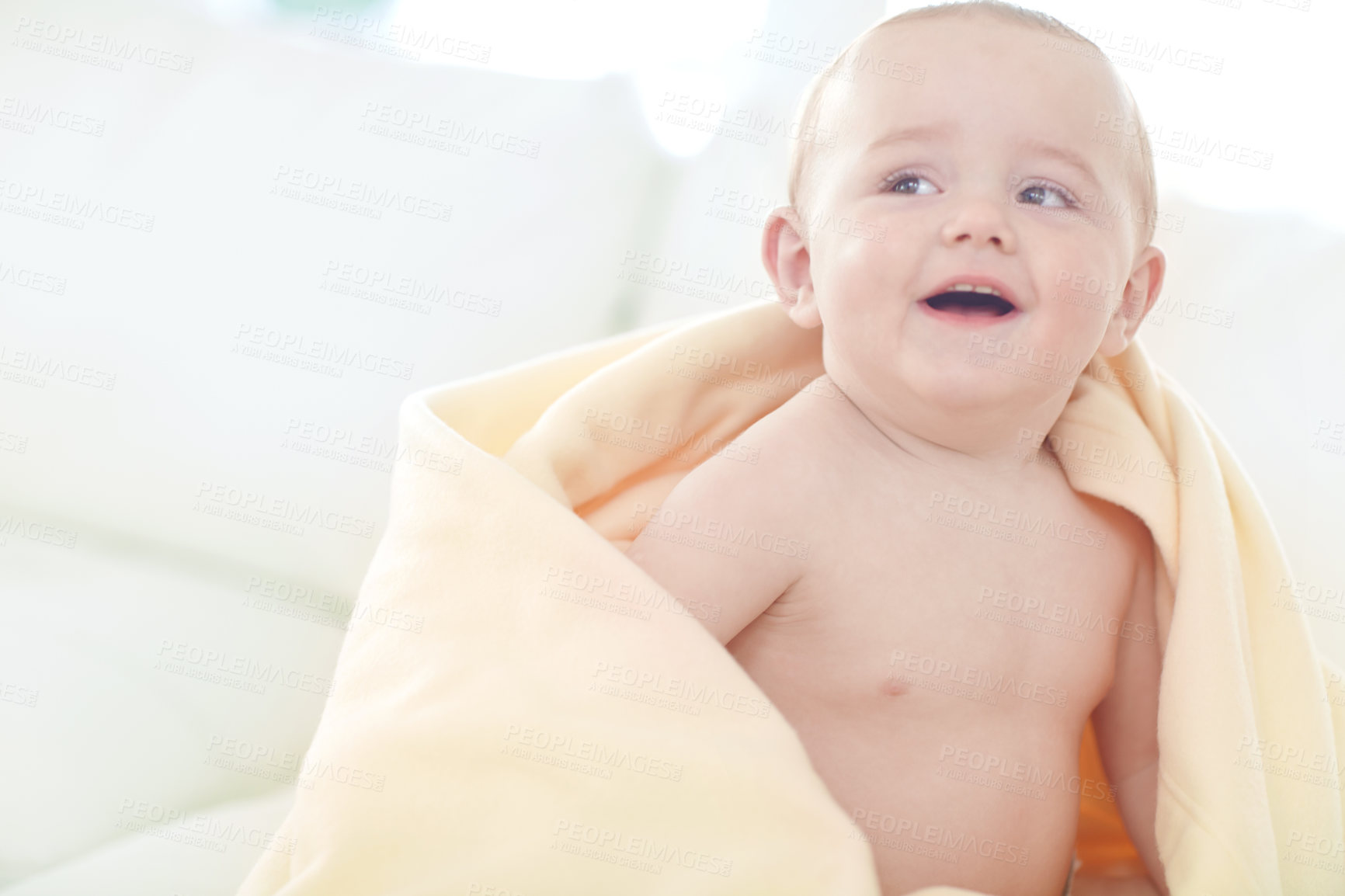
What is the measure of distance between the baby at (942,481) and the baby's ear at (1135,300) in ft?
0.17

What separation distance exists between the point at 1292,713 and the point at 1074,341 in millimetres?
378

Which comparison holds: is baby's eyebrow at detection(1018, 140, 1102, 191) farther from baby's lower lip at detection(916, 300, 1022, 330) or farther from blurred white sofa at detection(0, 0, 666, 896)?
blurred white sofa at detection(0, 0, 666, 896)

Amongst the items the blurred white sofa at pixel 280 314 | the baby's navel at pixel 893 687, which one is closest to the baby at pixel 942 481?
the baby's navel at pixel 893 687

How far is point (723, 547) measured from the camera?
0.86 m

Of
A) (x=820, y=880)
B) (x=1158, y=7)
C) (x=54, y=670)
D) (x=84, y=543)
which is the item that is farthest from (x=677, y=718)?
(x=1158, y=7)

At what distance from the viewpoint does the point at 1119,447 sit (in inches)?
40.2

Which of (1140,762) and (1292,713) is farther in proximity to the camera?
(1140,762)

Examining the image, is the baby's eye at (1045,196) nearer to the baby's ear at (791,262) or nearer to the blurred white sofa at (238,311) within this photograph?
the baby's ear at (791,262)

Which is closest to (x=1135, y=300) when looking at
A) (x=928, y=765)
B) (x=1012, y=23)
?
(x=1012, y=23)

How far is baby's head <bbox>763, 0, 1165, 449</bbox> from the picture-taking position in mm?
879

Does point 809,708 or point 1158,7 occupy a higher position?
point 1158,7

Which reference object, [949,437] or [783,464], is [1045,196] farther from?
[783,464]

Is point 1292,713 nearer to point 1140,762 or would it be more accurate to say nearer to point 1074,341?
point 1140,762

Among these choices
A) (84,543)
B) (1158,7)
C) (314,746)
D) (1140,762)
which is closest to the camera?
(314,746)
